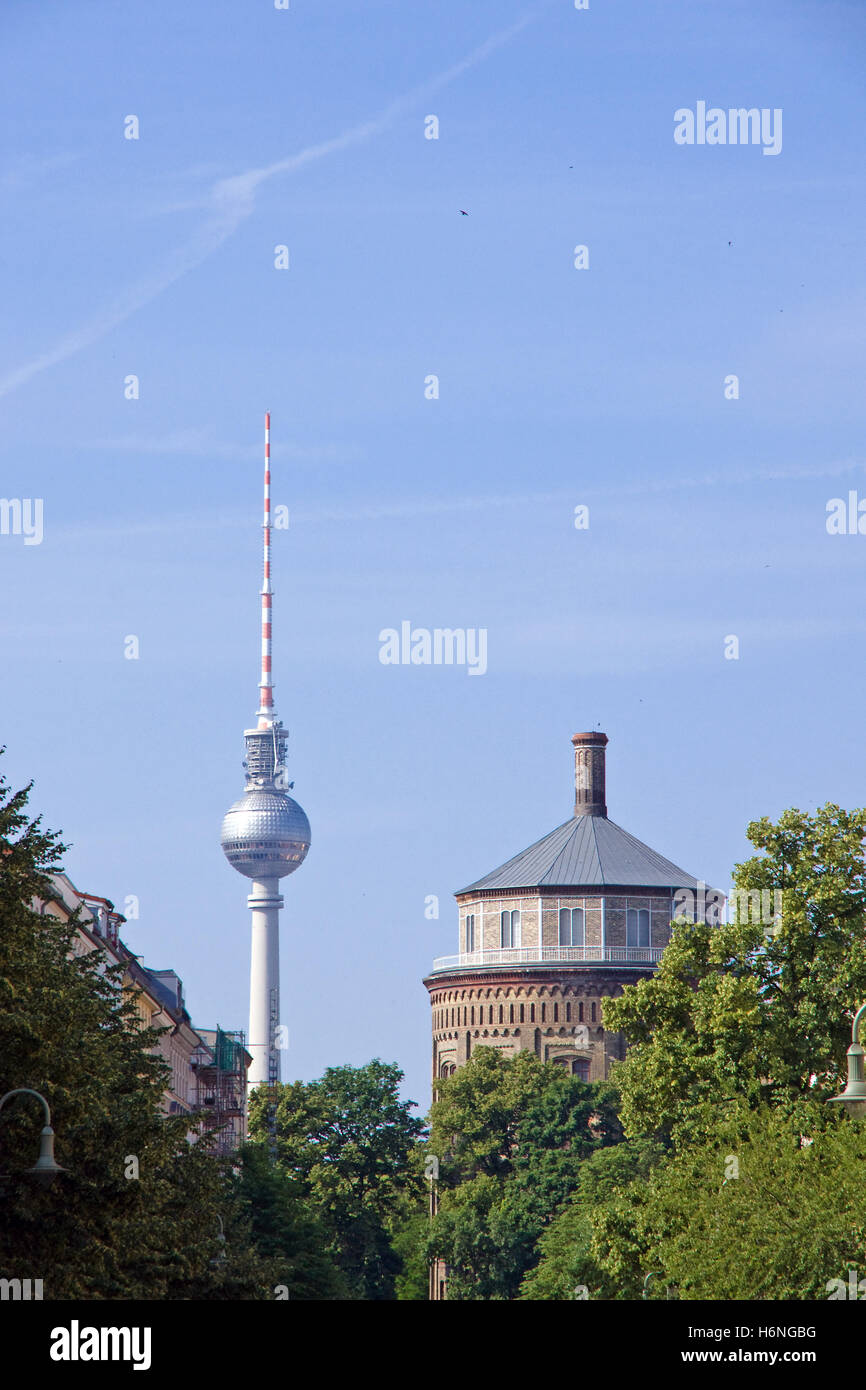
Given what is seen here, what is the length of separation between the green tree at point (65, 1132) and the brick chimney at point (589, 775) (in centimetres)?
9681

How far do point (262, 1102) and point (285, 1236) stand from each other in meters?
31.8

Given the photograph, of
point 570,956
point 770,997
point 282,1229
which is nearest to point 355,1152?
point 570,956

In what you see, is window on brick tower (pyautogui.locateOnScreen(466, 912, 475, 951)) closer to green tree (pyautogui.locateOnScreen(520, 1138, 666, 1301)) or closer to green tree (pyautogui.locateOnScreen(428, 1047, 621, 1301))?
green tree (pyautogui.locateOnScreen(428, 1047, 621, 1301))

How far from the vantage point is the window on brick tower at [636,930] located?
123375 millimetres

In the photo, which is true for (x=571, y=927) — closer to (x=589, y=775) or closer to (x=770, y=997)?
(x=589, y=775)

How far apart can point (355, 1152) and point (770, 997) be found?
51947mm

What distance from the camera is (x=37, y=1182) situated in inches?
1203

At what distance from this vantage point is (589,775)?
133 metres

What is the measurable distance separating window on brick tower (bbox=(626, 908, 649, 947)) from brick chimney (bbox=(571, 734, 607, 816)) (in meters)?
9.75

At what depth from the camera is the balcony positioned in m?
122

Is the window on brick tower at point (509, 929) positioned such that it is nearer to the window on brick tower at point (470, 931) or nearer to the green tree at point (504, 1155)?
the window on brick tower at point (470, 931)

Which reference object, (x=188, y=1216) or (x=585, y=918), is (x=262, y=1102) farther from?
(x=188, y=1216)

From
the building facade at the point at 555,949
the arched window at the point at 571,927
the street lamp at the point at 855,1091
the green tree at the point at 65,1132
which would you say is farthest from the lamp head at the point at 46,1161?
the arched window at the point at 571,927
